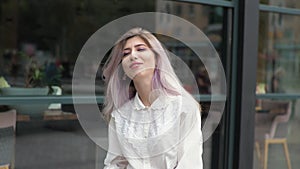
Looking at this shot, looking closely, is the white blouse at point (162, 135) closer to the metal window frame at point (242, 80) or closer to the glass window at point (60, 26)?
the metal window frame at point (242, 80)

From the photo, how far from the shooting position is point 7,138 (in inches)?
110

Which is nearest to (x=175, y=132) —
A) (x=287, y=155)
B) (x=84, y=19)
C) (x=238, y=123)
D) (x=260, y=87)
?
(x=238, y=123)

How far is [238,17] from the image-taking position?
3.01 m

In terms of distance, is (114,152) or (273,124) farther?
(273,124)

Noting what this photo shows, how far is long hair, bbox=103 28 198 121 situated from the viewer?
161 cm

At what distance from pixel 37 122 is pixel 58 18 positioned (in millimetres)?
7732

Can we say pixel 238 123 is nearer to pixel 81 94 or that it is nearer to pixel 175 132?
pixel 81 94

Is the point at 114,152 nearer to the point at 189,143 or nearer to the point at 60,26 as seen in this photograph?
the point at 189,143

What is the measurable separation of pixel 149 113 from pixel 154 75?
0.48 ft

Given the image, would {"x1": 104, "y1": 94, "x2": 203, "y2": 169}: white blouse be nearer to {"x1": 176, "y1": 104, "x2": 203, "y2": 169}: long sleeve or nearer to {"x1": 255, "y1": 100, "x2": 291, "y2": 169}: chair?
{"x1": 176, "y1": 104, "x2": 203, "y2": 169}: long sleeve

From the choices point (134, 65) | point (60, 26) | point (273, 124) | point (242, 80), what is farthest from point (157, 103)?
point (60, 26)

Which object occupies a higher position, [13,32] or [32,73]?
[13,32]

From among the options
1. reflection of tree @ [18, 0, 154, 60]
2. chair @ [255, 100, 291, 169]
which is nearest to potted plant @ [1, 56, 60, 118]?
chair @ [255, 100, 291, 169]

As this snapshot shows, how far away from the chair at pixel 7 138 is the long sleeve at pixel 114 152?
1307mm
